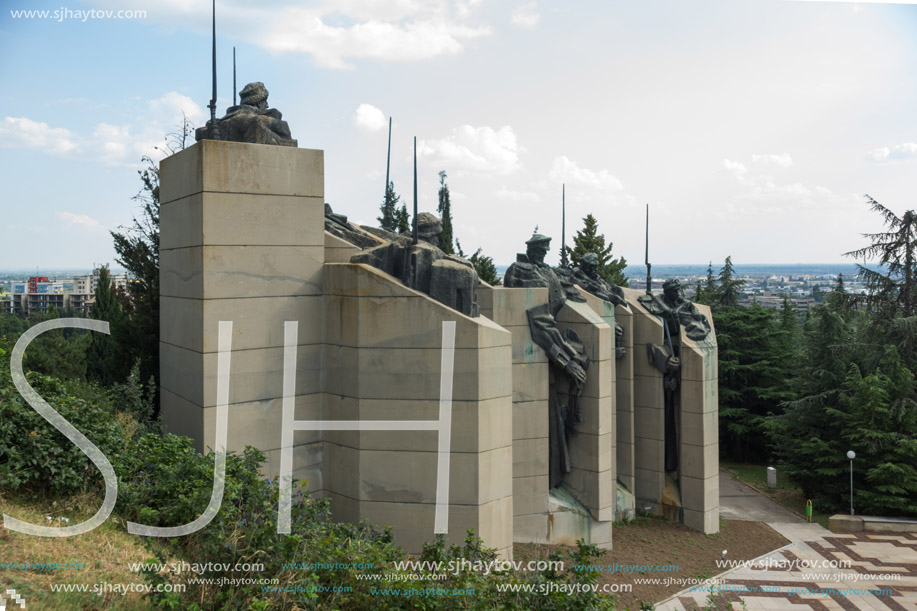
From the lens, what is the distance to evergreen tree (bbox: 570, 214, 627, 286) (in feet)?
115

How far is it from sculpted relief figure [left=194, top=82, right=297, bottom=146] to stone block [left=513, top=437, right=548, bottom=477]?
25.3 feet

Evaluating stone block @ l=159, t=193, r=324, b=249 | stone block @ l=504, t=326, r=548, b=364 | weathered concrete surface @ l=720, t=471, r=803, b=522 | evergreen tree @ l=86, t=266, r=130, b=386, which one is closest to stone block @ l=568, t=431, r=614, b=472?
stone block @ l=504, t=326, r=548, b=364

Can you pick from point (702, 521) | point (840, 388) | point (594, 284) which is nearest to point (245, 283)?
point (594, 284)

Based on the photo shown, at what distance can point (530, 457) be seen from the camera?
14.3 meters

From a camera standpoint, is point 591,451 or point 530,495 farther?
point 591,451

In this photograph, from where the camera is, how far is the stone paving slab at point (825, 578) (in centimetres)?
1414

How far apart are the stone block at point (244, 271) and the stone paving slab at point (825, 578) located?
9709 mm

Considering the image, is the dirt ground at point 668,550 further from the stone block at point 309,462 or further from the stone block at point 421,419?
the stone block at point 309,462

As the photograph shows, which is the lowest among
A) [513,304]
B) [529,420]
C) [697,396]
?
[529,420]

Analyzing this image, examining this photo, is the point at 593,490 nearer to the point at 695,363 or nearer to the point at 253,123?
the point at 695,363

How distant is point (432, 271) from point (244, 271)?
2.86 m

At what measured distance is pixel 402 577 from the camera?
21.4 feet

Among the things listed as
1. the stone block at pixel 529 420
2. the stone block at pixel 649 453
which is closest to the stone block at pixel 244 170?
the stone block at pixel 529 420

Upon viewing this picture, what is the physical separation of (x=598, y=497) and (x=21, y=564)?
38.2 feet
